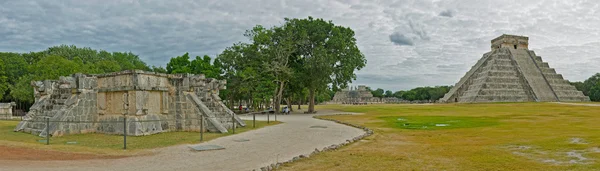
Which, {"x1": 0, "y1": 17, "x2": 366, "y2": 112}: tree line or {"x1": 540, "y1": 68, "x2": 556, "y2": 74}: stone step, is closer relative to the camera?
{"x1": 0, "y1": 17, "x2": 366, "y2": 112}: tree line

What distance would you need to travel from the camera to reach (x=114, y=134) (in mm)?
15648

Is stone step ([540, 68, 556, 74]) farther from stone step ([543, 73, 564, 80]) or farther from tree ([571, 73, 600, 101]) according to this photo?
tree ([571, 73, 600, 101])

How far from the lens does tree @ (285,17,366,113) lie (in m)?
37.7

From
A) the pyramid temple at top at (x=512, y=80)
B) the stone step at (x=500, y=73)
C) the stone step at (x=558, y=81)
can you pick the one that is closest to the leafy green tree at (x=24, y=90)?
the pyramid temple at top at (x=512, y=80)

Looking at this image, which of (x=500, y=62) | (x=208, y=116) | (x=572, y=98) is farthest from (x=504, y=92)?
(x=208, y=116)

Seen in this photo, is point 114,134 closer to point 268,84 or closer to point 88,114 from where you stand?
point 88,114

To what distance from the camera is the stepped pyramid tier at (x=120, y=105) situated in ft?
50.6

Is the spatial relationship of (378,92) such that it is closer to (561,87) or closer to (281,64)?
(561,87)

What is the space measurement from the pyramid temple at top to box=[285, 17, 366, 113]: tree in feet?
99.1

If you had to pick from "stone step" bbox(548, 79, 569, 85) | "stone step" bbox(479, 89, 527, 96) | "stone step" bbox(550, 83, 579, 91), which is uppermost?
"stone step" bbox(548, 79, 569, 85)

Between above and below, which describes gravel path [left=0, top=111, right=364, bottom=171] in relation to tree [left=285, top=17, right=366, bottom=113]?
below

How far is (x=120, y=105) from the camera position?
15.9m

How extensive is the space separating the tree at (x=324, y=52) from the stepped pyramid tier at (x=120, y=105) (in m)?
20.1

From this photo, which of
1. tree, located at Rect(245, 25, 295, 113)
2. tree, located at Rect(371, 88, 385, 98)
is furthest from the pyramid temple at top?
tree, located at Rect(371, 88, 385, 98)
